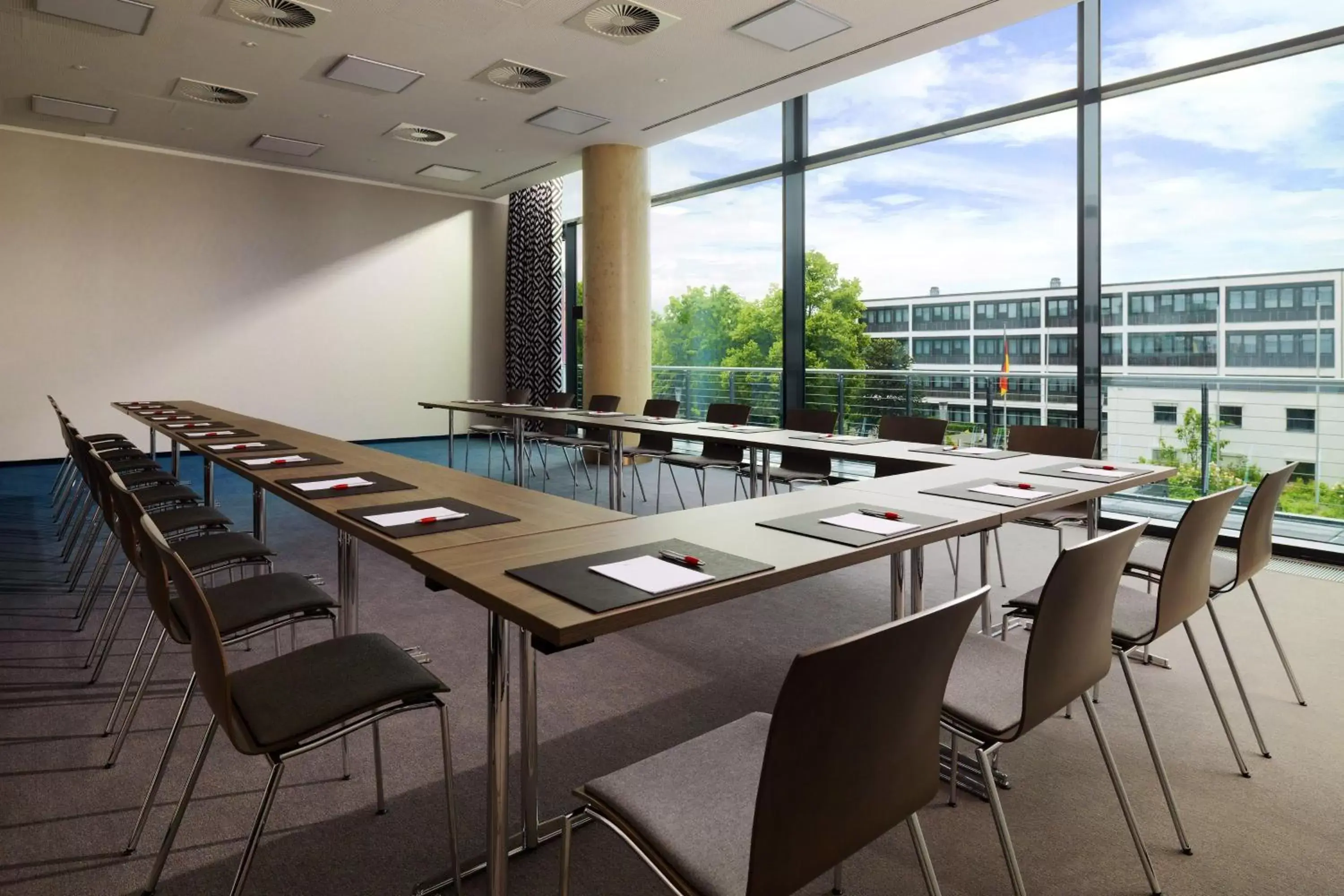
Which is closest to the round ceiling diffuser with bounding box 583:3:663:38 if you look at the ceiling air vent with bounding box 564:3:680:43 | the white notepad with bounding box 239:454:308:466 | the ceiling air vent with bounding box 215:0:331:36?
the ceiling air vent with bounding box 564:3:680:43

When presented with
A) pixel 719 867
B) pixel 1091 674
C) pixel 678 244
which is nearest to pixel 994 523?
pixel 1091 674

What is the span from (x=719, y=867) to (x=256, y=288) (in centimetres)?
1006

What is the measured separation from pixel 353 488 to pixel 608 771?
1182 mm

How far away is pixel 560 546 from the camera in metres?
1.93

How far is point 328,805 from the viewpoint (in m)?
2.17

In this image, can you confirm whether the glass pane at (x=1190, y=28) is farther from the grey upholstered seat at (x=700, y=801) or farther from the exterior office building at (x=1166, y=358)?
the grey upholstered seat at (x=700, y=801)

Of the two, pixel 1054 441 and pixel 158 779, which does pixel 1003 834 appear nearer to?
pixel 158 779

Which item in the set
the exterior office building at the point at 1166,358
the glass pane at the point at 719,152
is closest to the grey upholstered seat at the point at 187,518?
the exterior office building at the point at 1166,358

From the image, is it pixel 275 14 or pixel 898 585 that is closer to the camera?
pixel 898 585

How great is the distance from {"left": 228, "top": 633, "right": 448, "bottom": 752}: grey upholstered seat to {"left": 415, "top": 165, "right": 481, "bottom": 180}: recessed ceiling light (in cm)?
842

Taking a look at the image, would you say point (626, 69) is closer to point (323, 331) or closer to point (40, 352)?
point (323, 331)

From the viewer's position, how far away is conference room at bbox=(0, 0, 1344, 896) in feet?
5.62

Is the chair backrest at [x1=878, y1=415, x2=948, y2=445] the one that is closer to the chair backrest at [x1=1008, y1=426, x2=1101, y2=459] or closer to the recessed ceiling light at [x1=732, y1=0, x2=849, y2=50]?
the chair backrest at [x1=1008, y1=426, x2=1101, y2=459]

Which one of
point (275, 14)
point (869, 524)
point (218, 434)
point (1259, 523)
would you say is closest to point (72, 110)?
point (275, 14)
